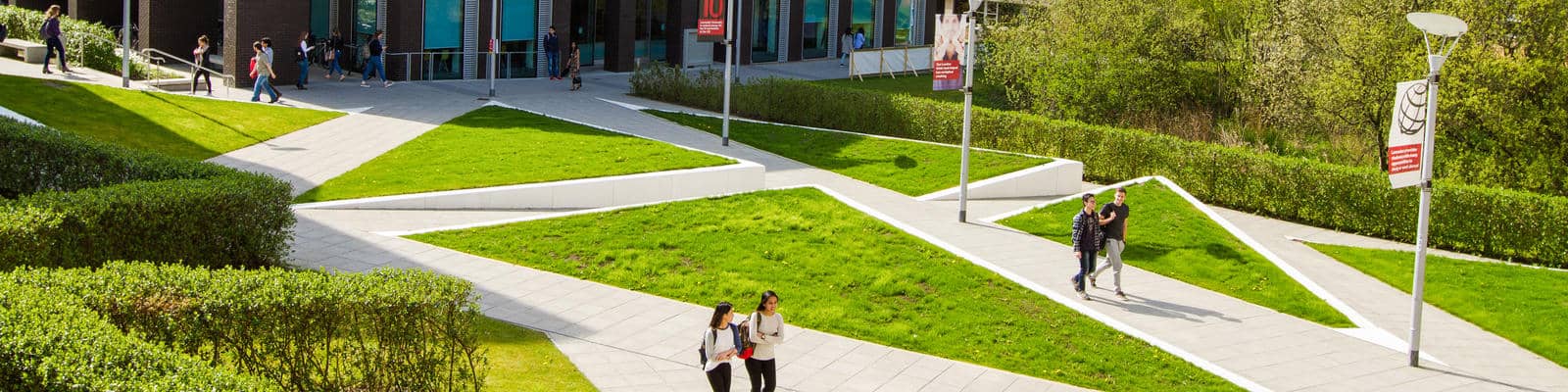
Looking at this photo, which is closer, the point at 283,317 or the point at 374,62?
the point at 283,317

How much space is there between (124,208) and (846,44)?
36.9 m

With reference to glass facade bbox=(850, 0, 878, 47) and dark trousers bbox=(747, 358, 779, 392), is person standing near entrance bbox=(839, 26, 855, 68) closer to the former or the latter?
glass facade bbox=(850, 0, 878, 47)

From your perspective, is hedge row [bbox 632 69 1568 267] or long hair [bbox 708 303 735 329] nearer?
long hair [bbox 708 303 735 329]

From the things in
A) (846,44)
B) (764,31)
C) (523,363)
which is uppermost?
(764,31)

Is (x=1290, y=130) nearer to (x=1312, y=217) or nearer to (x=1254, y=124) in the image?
(x=1254, y=124)

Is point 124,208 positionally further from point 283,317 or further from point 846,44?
point 846,44

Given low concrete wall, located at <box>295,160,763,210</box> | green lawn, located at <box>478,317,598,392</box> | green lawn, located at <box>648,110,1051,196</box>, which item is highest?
green lawn, located at <box>648,110,1051,196</box>

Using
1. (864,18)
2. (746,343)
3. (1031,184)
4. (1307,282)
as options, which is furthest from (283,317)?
(864,18)

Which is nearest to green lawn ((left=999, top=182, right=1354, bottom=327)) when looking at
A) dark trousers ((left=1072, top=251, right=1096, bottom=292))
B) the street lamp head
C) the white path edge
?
the white path edge

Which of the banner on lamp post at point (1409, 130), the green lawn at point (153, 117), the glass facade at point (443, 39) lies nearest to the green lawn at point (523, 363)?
the banner on lamp post at point (1409, 130)

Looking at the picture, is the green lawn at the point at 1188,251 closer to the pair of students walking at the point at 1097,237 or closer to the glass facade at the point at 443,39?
the pair of students walking at the point at 1097,237

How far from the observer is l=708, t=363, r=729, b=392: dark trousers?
12.4m

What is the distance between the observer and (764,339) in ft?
41.1

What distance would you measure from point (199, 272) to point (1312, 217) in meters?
18.6
